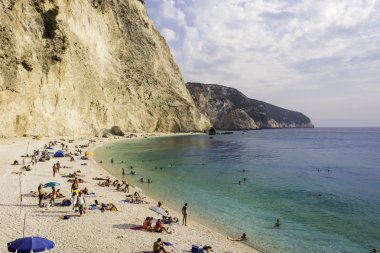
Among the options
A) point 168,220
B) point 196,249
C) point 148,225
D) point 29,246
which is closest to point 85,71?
point 168,220

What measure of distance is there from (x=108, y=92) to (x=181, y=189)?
65.6 metres

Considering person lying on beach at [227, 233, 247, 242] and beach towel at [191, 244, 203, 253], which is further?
person lying on beach at [227, 233, 247, 242]

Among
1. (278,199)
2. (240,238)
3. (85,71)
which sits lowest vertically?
(240,238)

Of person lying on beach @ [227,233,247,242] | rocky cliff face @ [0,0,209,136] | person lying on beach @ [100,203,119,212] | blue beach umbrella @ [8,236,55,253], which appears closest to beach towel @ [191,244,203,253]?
person lying on beach @ [227,233,247,242]

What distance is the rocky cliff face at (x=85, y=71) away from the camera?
182ft

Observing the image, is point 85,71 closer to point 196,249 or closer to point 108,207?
point 108,207

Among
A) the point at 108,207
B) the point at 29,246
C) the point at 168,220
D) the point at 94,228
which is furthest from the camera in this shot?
the point at 108,207

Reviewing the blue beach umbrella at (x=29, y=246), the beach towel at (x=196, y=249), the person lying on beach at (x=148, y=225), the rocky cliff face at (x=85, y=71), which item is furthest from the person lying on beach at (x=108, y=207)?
the rocky cliff face at (x=85, y=71)

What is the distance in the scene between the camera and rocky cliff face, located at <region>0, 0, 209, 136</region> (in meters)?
55.5

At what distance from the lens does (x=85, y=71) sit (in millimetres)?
77562

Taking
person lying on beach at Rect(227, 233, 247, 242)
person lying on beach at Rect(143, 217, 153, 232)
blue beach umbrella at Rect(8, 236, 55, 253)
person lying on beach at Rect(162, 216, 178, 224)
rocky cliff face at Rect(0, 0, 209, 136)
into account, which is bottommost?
person lying on beach at Rect(227, 233, 247, 242)

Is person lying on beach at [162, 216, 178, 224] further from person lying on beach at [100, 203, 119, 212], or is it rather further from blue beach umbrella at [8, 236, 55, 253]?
blue beach umbrella at [8, 236, 55, 253]

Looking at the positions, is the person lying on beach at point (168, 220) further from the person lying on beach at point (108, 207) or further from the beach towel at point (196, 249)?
the beach towel at point (196, 249)

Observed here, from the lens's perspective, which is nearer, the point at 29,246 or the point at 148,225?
the point at 29,246
